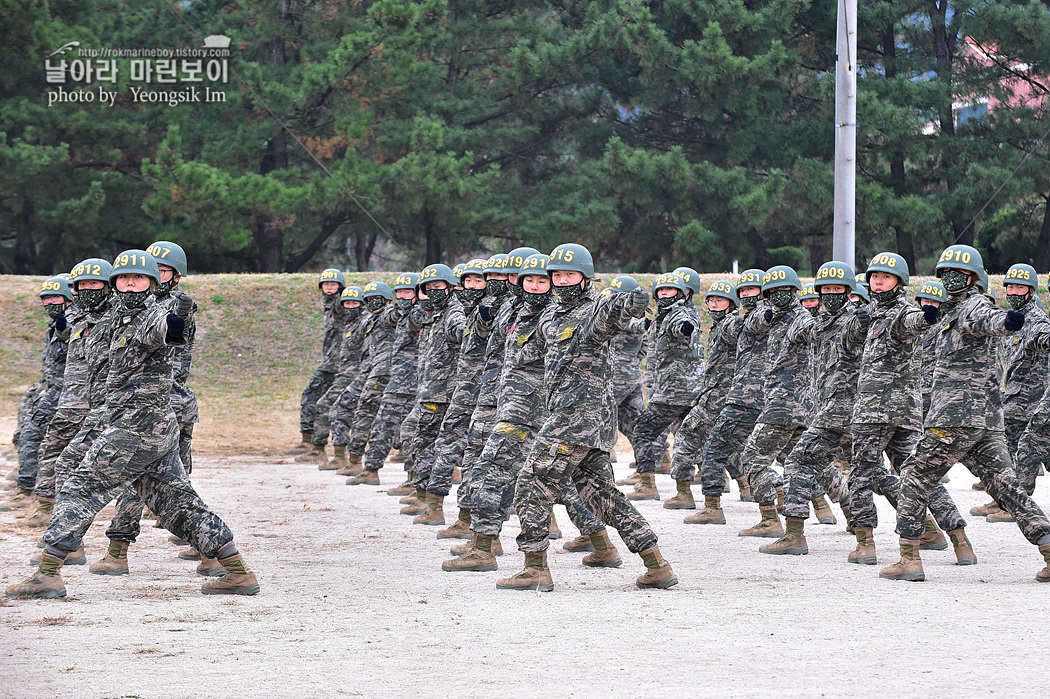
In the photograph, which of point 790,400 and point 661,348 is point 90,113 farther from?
point 790,400

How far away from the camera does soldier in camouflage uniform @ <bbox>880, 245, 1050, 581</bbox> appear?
8648 mm

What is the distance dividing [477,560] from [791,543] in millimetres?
2514

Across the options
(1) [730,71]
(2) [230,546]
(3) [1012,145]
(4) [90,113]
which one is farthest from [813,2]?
(2) [230,546]

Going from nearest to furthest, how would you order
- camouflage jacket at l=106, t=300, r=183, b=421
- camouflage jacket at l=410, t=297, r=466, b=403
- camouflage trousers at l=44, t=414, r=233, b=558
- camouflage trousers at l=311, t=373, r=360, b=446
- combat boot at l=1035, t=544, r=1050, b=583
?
1. camouflage trousers at l=44, t=414, r=233, b=558
2. camouflage jacket at l=106, t=300, r=183, b=421
3. combat boot at l=1035, t=544, r=1050, b=583
4. camouflage jacket at l=410, t=297, r=466, b=403
5. camouflage trousers at l=311, t=373, r=360, b=446

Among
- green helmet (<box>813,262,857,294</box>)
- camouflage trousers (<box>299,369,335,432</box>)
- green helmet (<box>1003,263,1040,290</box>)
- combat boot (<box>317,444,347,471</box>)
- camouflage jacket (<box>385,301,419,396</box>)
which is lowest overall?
combat boot (<box>317,444,347,471</box>)

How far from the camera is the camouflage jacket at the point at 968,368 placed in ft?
28.5

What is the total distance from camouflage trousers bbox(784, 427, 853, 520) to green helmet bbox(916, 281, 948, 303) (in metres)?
1.20

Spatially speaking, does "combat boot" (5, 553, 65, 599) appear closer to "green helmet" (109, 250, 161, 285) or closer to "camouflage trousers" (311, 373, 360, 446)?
"green helmet" (109, 250, 161, 285)

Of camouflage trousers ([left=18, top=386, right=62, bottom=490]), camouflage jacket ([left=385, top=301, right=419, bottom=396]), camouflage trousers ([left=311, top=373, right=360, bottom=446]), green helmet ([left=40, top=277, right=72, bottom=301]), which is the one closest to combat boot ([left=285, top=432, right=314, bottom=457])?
camouflage trousers ([left=311, top=373, right=360, bottom=446])

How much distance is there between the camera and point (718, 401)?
12117 mm

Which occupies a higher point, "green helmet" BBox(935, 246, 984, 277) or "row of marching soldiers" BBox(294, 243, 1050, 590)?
"green helmet" BBox(935, 246, 984, 277)

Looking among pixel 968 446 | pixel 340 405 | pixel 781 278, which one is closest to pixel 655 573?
pixel 968 446

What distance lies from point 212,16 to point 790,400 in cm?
2434

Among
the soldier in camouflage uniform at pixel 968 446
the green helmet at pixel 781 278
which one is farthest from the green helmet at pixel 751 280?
the soldier in camouflage uniform at pixel 968 446
